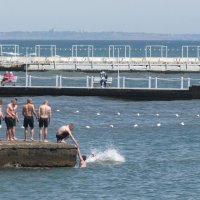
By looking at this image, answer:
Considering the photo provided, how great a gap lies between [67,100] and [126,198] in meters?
32.5

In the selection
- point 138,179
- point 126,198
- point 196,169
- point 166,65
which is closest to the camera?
point 126,198

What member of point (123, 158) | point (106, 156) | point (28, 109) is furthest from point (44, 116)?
point (123, 158)

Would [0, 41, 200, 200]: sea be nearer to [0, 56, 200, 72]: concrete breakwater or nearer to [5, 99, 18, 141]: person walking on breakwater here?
[5, 99, 18, 141]: person walking on breakwater

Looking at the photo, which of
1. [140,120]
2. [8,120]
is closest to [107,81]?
[140,120]

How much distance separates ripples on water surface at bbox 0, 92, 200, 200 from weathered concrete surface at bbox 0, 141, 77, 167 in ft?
0.90

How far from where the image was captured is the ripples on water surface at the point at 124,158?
103 feet

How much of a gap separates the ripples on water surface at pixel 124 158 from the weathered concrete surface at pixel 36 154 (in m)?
0.28

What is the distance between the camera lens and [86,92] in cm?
6219

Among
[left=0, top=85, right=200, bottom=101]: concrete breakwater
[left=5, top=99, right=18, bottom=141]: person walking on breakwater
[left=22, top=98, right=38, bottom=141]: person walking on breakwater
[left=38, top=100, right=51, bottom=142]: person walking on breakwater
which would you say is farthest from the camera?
[left=0, top=85, right=200, bottom=101]: concrete breakwater

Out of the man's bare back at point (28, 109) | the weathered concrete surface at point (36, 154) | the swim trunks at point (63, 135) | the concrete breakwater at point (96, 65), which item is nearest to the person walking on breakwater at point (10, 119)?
the man's bare back at point (28, 109)

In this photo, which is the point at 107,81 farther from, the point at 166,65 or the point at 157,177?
the point at 166,65

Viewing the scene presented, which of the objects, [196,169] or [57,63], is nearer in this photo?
[196,169]

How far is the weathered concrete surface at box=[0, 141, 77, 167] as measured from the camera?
33031 millimetres

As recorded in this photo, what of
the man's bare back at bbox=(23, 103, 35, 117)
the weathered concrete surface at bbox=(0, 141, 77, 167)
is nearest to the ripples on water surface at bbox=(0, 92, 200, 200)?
the weathered concrete surface at bbox=(0, 141, 77, 167)
